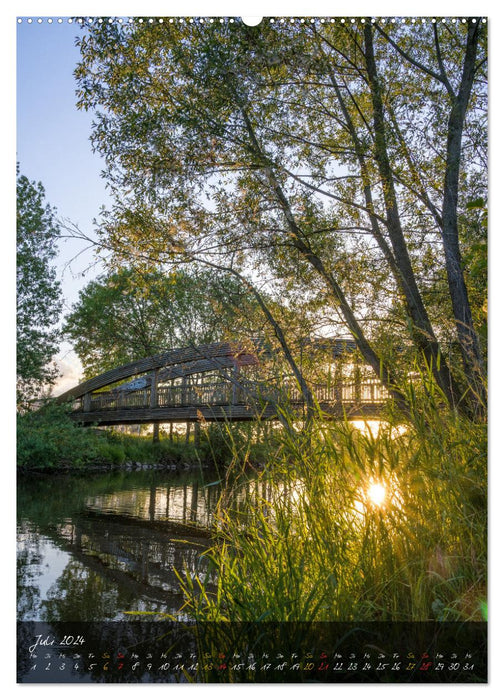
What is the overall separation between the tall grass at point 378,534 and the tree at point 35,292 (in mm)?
1163

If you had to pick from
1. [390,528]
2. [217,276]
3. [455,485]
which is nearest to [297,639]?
[390,528]

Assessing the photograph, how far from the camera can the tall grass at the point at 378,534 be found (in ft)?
5.64

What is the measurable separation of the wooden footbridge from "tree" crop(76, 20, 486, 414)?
408 mm

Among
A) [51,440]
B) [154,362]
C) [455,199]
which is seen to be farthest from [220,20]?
[51,440]

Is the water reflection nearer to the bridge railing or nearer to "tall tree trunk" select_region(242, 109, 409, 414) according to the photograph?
the bridge railing

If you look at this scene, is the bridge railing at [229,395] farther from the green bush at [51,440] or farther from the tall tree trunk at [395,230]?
the tall tree trunk at [395,230]

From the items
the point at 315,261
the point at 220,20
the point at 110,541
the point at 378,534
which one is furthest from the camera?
the point at 110,541

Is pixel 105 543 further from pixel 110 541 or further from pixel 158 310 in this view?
pixel 158 310

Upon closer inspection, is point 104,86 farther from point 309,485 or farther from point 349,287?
point 309,485

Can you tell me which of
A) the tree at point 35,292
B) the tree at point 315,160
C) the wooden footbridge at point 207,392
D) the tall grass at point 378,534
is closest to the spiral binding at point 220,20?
the tree at point 315,160

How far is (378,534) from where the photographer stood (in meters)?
1.84

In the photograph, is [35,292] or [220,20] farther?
[35,292]

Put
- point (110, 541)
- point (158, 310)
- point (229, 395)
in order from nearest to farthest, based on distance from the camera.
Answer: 1. point (229, 395)
2. point (158, 310)
3. point (110, 541)

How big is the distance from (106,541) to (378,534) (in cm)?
393
